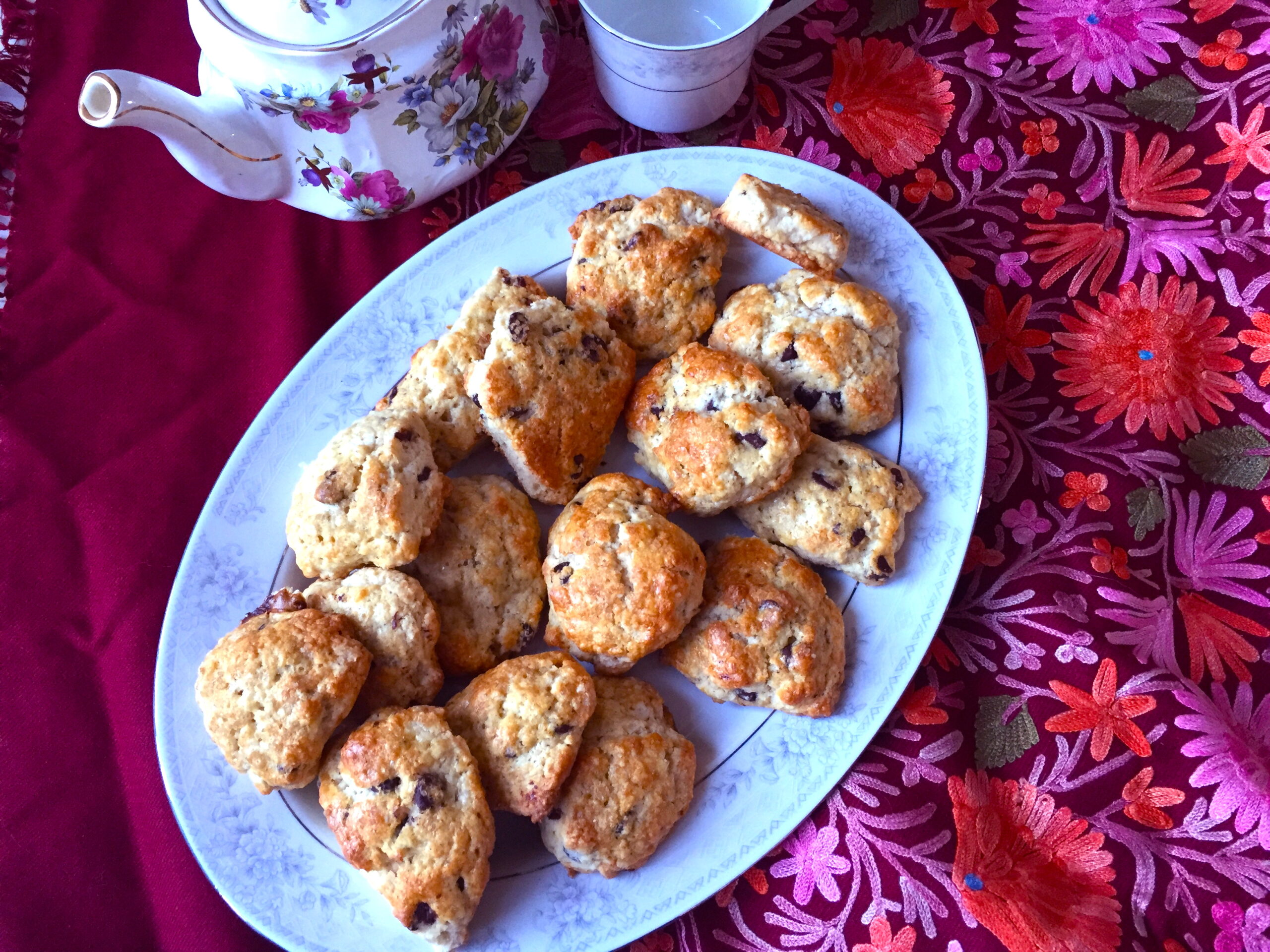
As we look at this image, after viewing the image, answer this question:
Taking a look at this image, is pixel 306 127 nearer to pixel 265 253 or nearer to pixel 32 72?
pixel 265 253

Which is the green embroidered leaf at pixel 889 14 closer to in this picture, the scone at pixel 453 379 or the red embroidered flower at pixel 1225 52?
the red embroidered flower at pixel 1225 52

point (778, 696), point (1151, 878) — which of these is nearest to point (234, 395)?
point (778, 696)


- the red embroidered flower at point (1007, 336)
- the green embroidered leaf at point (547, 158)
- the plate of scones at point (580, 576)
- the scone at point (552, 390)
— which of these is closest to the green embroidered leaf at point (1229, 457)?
the red embroidered flower at point (1007, 336)

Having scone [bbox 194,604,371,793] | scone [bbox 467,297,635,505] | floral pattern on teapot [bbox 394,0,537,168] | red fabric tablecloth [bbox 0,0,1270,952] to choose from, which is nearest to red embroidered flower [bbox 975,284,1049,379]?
red fabric tablecloth [bbox 0,0,1270,952]

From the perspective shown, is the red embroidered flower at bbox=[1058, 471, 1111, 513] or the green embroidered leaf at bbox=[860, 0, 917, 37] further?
the green embroidered leaf at bbox=[860, 0, 917, 37]

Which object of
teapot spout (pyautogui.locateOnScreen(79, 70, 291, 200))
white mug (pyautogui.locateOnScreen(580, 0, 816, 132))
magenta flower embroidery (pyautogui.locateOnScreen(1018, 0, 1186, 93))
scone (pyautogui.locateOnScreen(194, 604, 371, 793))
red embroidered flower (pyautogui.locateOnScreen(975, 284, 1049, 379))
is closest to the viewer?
teapot spout (pyautogui.locateOnScreen(79, 70, 291, 200))

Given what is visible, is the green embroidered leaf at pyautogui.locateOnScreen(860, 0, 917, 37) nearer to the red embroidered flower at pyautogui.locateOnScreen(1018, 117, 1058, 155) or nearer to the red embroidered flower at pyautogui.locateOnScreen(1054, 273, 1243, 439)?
the red embroidered flower at pyautogui.locateOnScreen(1018, 117, 1058, 155)
